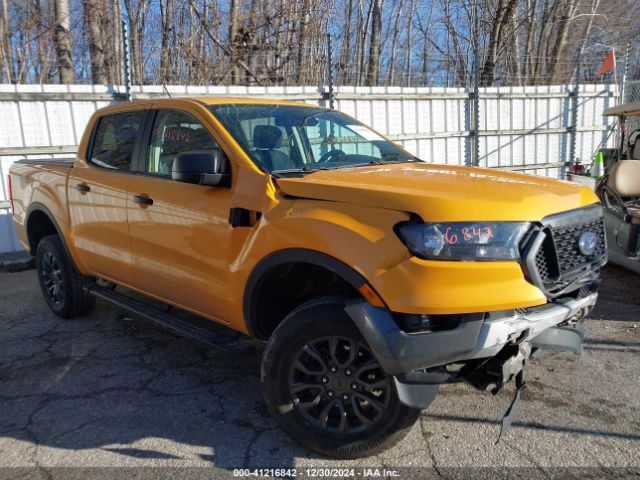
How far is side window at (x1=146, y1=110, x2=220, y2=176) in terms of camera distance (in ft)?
11.8

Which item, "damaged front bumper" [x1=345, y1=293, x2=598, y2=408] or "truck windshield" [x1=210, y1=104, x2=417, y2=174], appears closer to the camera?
"damaged front bumper" [x1=345, y1=293, x2=598, y2=408]

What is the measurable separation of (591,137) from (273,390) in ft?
36.9

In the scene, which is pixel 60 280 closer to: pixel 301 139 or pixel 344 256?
pixel 301 139

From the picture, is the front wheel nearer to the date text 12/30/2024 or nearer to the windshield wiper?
the date text 12/30/2024

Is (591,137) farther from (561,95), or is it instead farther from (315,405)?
(315,405)

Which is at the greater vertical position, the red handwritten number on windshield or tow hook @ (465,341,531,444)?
the red handwritten number on windshield

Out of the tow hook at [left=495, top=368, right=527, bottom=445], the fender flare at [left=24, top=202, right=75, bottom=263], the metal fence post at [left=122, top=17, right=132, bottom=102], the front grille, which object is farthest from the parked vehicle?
the metal fence post at [left=122, top=17, right=132, bottom=102]

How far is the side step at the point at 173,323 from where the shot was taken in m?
3.30

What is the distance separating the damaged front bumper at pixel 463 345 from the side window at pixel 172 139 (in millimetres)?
1675

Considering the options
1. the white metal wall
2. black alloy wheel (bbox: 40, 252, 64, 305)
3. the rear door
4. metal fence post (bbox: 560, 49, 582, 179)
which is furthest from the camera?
metal fence post (bbox: 560, 49, 582, 179)

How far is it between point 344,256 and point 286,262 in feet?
1.38

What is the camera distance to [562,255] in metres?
2.71

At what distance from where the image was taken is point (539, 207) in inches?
103

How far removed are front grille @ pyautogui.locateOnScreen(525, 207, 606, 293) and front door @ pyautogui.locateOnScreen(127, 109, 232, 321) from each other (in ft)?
5.54
